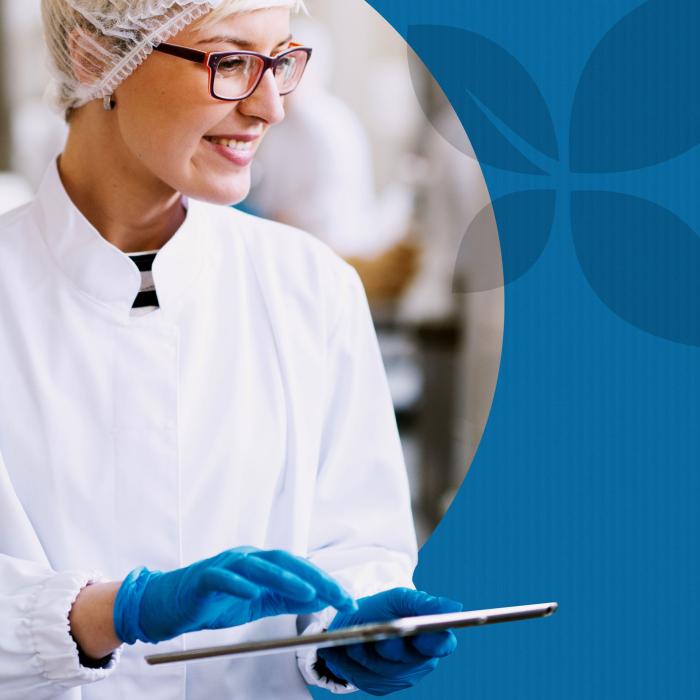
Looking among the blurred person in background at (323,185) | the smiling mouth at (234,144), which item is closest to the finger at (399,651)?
the smiling mouth at (234,144)

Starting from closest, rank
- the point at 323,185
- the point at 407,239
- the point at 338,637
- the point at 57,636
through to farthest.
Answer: the point at 338,637 → the point at 57,636 → the point at 323,185 → the point at 407,239

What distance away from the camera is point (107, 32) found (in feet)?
3.47

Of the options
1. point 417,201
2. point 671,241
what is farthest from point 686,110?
point 417,201

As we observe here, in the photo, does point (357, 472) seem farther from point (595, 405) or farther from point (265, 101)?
point (265, 101)

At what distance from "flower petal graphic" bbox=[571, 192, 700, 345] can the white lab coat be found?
0.91 feet

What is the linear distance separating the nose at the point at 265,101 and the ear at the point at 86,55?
0.16 m

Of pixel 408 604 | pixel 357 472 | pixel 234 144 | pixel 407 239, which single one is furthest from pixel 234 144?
pixel 407 239

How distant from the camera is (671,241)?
46.1 inches

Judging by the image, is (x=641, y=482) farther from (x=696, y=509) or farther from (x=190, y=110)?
(x=190, y=110)

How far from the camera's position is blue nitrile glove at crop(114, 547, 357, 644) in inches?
33.8

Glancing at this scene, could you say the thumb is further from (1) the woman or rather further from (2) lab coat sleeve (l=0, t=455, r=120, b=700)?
(2) lab coat sleeve (l=0, t=455, r=120, b=700)

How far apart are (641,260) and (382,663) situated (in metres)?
0.54

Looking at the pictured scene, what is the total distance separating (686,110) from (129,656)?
0.86 meters

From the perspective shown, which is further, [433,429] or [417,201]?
[417,201]
